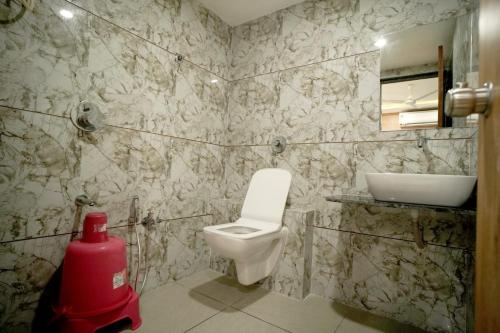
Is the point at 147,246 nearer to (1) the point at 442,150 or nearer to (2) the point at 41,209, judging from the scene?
(2) the point at 41,209

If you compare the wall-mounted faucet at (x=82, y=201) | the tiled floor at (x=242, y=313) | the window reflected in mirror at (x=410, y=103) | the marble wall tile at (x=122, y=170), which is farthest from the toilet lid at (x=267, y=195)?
the wall-mounted faucet at (x=82, y=201)

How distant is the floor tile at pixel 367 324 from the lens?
4.81 feet

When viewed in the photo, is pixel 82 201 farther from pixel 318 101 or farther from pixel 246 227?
pixel 318 101

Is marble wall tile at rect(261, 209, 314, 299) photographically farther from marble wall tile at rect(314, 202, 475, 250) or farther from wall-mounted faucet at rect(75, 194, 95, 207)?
wall-mounted faucet at rect(75, 194, 95, 207)

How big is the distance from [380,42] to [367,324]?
1872mm

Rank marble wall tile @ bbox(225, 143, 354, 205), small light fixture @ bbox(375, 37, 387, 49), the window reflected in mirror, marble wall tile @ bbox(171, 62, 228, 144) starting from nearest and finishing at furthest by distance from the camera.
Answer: the window reflected in mirror, small light fixture @ bbox(375, 37, 387, 49), marble wall tile @ bbox(225, 143, 354, 205), marble wall tile @ bbox(171, 62, 228, 144)

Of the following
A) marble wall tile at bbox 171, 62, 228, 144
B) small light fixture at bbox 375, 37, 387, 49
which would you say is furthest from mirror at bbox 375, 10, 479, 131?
marble wall tile at bbox 171, 62, 228, 144

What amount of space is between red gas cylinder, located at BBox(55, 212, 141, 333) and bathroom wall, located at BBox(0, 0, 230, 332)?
0.75 ft

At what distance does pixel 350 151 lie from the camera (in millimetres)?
1813

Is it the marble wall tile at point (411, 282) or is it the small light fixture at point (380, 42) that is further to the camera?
the small light fixture at point (380, 42)

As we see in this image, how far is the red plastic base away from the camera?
117 cm

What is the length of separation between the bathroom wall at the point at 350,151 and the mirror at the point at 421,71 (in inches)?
2.1

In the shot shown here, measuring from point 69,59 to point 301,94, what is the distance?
1600mm

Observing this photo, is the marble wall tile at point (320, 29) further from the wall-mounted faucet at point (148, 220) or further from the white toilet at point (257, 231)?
the wall-mounted faucet at point (148, 220)
